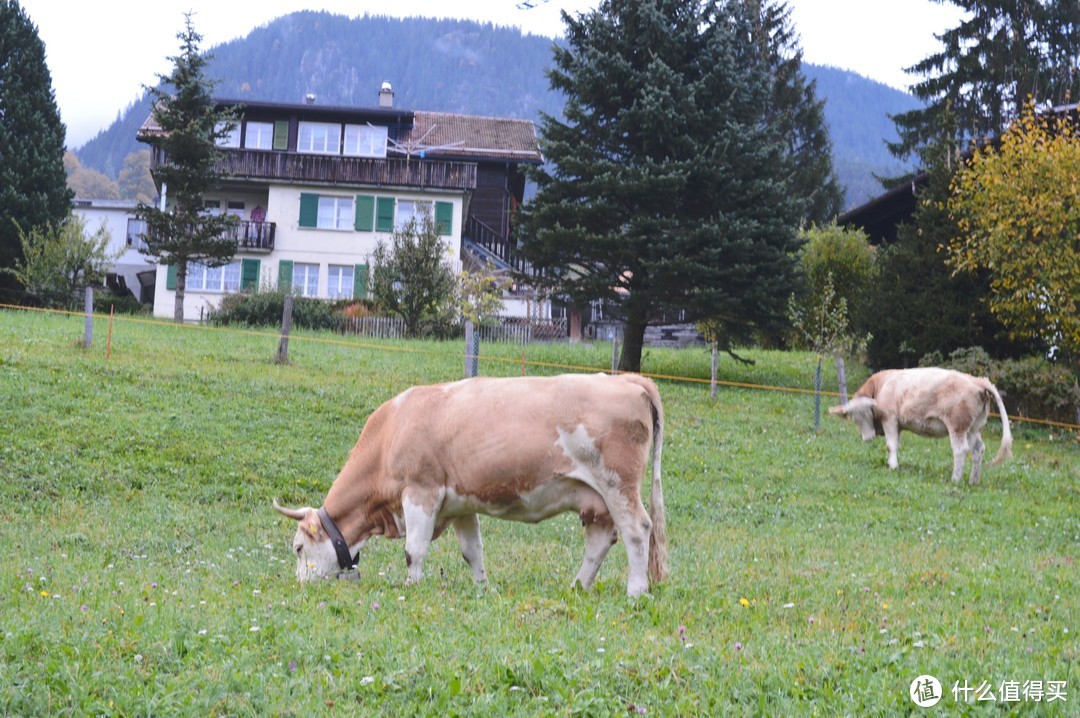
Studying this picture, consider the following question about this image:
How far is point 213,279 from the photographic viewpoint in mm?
46219

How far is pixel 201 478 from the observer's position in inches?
579

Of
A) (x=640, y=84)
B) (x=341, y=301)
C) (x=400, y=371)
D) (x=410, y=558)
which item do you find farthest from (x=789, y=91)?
(x=410, y=558)

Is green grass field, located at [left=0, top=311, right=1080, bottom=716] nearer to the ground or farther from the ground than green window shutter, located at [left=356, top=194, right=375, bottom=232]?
nearer to the ground

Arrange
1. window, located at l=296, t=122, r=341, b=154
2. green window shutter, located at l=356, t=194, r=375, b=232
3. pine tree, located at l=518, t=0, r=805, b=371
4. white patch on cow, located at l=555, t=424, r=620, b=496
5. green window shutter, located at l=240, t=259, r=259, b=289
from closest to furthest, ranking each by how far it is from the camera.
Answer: white patch on cow, located at l=555, t=424, r=620, b=496
pine tree, located at l=518, t=0, r=805, b=371
green window shutter, located at l=240, t=259, r=259, b=289
green window shutter, located at l=356, t=194, r=375, b=232
window, located at l=296, t=122, r=341, b=154

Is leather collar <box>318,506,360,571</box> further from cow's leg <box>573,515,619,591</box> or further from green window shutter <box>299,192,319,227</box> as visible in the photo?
green window shutter <box>299,192,319,227</box>

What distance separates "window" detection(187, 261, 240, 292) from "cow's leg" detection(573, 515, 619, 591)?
39526 millimetres

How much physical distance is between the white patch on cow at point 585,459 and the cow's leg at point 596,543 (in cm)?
27

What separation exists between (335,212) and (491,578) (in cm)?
3974

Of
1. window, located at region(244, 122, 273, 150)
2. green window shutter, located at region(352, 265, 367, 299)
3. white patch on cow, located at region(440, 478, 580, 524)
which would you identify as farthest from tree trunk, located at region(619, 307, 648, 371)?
window, located at region(244, 122, 273, 150)

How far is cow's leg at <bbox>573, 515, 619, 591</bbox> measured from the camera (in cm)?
882

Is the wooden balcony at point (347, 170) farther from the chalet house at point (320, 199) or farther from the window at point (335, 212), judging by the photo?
the window at point (335, 212)

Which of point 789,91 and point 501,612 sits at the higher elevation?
point 789,91

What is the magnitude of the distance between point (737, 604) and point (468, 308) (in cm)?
2330

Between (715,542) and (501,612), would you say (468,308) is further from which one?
(501,612)
